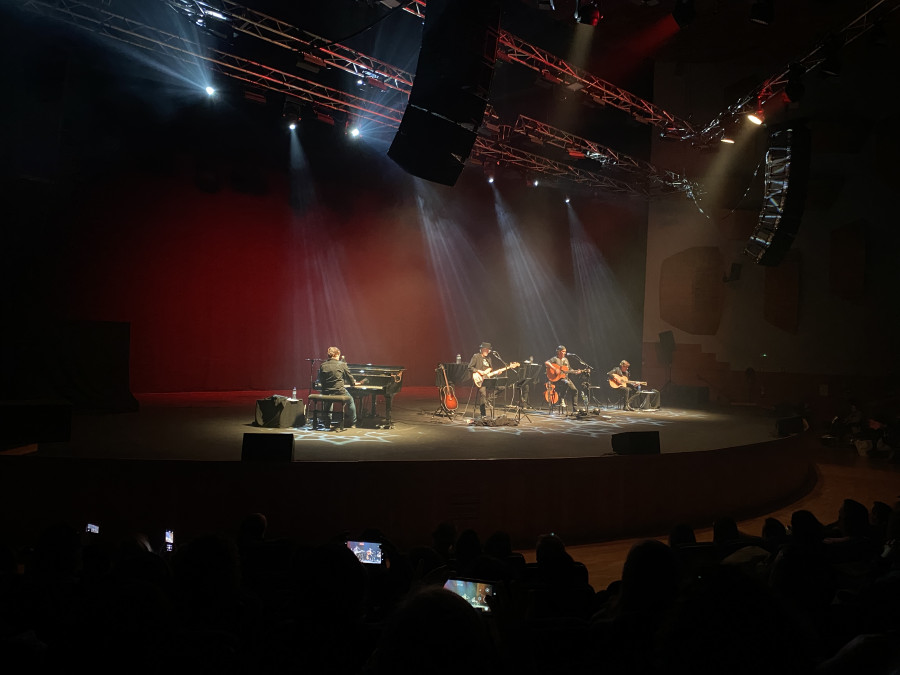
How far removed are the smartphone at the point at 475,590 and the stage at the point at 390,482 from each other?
3.07 m

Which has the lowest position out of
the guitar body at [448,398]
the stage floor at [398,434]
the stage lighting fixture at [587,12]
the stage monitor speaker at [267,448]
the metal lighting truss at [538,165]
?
the stage floor at [398,434]

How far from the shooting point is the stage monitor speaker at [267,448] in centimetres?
557

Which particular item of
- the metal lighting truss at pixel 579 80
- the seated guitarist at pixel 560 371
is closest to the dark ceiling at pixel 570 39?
the metal lighting truss at pixel 579 80

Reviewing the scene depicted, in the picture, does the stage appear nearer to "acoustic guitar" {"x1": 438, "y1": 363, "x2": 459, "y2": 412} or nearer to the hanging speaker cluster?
"acoustic guitar" {"x1": 438, "y1": 363, "x2": 459, "y2": 412}

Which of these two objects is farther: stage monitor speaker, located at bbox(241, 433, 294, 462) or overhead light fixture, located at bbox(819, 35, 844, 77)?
overhead light fixture, located at bbox(819, 35, 844, 77)

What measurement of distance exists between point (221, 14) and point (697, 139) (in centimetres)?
847

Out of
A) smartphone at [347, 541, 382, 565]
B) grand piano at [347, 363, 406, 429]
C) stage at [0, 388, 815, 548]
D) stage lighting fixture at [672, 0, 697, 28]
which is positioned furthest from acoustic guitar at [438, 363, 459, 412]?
smartphone at [347, 541, 382, 565]

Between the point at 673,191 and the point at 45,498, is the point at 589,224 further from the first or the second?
the point at 45,498

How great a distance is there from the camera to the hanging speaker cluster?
831 centimetres

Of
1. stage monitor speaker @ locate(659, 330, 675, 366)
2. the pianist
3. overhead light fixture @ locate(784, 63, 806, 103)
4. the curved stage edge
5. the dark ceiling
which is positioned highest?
the dark ceiling

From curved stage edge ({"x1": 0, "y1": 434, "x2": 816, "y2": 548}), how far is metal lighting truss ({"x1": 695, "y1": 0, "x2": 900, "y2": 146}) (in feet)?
18.7

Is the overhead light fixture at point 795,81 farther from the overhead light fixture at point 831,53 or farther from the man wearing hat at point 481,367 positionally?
the man wearing hat at point 481,367

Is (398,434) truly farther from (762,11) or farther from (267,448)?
(762,11)

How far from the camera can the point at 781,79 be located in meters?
9.38
